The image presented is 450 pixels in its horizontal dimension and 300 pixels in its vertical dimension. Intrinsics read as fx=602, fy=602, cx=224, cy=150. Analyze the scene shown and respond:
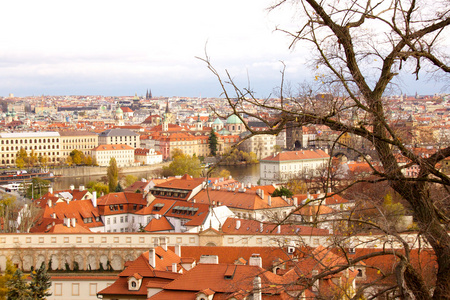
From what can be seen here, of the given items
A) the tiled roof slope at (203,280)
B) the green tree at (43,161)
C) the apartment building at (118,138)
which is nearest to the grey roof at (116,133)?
the apartment building at (118,138)

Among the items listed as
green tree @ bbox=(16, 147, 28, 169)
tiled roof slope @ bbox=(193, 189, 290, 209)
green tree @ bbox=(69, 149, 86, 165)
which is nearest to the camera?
tiled roof slope @ bbox=(193, 189, 290, 209)

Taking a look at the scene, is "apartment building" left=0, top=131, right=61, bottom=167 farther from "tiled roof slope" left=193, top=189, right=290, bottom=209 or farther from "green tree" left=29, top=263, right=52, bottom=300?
"green tree" left=29, top=263, right=52, bottom=300

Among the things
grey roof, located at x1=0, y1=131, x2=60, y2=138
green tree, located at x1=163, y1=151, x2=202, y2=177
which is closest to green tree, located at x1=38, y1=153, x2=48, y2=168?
grey roof, located at x1=0, y1=131, x2=60, y2=138

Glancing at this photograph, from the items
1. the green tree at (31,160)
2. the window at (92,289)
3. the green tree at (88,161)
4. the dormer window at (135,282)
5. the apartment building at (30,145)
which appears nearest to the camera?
the dormer window at (135,282)

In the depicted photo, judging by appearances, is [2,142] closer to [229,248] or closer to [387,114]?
[229,248]

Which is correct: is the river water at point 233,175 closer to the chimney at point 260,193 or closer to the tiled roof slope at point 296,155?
the tiled roof slope at point 296,155

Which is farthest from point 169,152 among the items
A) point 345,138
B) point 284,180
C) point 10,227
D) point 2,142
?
point 345,138

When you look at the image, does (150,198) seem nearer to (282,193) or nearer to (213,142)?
(282,193)

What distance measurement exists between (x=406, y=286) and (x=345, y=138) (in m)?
0.68

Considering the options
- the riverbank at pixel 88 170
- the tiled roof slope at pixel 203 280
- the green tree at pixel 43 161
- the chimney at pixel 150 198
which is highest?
the tiled roof slope at pixel 203 280

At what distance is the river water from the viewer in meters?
39.3

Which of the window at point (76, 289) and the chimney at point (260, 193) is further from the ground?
the chimney at point (260, 193)

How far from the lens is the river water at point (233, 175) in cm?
3928

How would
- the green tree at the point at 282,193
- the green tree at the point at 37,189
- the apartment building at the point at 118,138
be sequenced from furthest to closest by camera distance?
the apartment building at the point at 118,138, the green tree at the point at 37,189, the green tree at the point at 282,193
